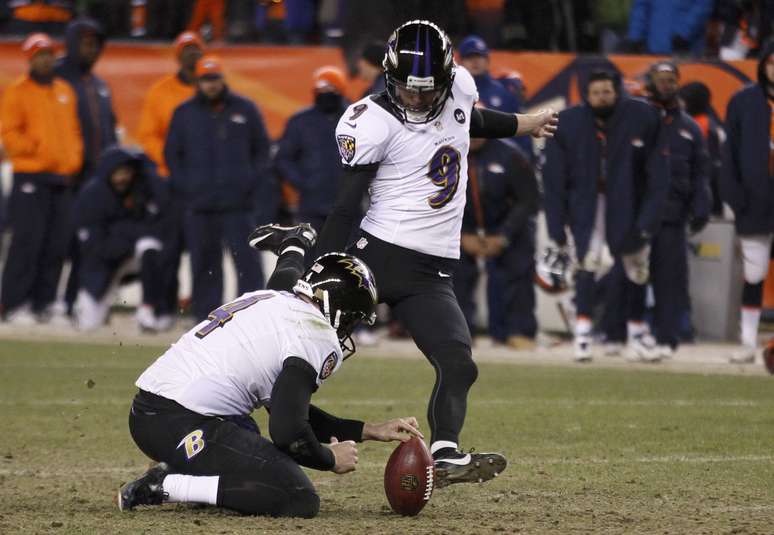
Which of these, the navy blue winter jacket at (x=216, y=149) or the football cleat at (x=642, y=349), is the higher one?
the navy blue winter jacket at (x=216, y=149)

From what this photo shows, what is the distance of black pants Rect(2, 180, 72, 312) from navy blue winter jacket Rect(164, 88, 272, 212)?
1.72 m

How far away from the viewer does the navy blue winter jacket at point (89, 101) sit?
1558cm

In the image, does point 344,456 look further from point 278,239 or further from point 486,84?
point 486,84

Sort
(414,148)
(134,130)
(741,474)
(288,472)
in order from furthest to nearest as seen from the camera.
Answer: (134,130)
(741,474)
(414,148)
(288,472)

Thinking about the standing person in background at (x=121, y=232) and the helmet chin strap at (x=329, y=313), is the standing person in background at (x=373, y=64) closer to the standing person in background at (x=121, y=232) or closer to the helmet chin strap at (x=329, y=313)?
the standing person in background at (x=121, y=232)

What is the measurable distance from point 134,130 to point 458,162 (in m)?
10.1

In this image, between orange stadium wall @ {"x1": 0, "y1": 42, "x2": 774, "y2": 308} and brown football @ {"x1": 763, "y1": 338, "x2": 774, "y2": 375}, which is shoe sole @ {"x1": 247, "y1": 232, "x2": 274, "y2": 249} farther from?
orange stadium wall @ {"x1": 0, "y1": 42, "x2": 774, "y2": 308}

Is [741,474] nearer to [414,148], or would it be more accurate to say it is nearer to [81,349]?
[414,148]

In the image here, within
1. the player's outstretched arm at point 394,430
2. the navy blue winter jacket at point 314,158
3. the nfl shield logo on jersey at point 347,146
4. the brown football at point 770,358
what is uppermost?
the nfl shield logo on jersey at point 347,146

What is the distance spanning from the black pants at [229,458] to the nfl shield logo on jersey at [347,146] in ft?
4.32

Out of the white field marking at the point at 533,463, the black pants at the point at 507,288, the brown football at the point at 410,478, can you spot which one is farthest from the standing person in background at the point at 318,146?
the brown football at the point at 410,478

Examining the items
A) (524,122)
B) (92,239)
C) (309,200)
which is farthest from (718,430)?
(92,239)

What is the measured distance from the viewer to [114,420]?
977 cm

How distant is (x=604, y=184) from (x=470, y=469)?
6803mm
